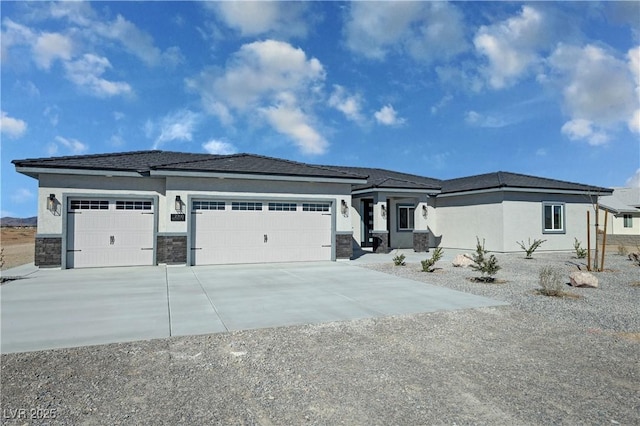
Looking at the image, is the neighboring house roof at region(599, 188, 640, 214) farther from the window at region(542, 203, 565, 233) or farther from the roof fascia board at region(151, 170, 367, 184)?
the roof fascia board at region(151, 170, 367, 184)

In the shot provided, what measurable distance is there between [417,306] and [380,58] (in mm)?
13312

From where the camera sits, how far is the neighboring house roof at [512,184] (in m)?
19.0

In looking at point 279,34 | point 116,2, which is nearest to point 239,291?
point 116,2

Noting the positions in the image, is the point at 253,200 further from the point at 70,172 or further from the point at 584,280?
the point at 584,280

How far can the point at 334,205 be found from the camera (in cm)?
1535

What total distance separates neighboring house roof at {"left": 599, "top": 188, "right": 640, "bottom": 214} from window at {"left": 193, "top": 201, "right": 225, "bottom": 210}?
30536 millimetres

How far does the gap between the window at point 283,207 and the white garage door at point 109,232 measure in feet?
14.3

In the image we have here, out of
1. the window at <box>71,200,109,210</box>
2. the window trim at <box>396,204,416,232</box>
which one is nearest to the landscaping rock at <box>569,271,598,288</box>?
the window trim at <box>396,204,416,232</box>

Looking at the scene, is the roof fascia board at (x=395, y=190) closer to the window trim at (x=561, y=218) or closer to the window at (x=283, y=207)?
the window at (x=283, y=207)

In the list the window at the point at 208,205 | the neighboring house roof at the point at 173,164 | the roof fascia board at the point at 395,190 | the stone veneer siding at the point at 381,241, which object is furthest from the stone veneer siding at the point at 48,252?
the roof fascia board at the point at 395,190

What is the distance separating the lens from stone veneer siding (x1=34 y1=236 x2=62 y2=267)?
12406 mm

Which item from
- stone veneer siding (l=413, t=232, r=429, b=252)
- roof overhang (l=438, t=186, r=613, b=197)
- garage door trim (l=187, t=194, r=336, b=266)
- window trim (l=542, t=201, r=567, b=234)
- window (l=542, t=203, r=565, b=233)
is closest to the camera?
garage door trim (l=187, t=194, r=336, b=266)

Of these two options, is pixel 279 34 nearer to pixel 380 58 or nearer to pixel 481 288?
pixel 380 58

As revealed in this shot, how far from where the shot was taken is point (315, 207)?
1519 cm
